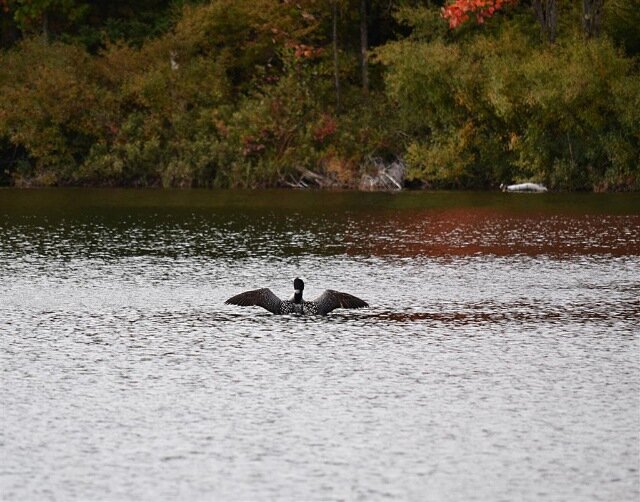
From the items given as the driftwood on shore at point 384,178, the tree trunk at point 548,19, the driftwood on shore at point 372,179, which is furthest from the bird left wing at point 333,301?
the tree trunk at point 548,19

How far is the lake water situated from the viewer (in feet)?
35.0

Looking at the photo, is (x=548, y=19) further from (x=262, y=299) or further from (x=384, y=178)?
(x=262, y=299)

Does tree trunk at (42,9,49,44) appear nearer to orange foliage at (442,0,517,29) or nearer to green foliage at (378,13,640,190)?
green foliage at (378,13,640,190)

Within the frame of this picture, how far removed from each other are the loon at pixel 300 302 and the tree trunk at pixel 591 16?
114 ft

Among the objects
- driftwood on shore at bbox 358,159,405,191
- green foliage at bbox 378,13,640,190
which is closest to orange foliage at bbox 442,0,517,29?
green foliage at bbox 378,13,640,190

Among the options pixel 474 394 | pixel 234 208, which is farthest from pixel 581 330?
pixel 234 208

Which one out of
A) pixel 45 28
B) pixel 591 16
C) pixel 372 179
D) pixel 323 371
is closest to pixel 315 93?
pixel 372 179

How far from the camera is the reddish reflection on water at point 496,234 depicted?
27.4 metres

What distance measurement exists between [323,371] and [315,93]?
45724 mm

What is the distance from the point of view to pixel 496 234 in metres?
30.9

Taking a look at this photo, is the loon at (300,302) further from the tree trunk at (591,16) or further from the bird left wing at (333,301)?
the tree trunk at (591,16)

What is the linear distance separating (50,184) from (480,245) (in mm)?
33547

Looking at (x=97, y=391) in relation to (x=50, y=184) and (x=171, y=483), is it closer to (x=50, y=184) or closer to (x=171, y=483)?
(x=171, y=483)

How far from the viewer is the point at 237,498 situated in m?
10.0
